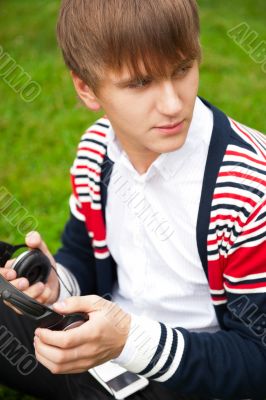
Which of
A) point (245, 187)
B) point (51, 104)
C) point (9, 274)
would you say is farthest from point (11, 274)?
point (51, 104)

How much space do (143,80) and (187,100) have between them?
111 millimetres

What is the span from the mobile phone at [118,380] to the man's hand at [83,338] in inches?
10.0

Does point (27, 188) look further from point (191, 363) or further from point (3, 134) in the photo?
point (191, 363)

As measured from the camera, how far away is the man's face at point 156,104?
152cm

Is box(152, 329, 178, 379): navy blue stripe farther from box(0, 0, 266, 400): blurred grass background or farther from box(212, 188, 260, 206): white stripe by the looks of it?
box(0, 0, 266, 400): blurred grass background

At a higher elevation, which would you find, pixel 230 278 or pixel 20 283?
pixel 20 283

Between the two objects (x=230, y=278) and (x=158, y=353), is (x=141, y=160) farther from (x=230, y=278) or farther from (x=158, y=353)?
(x=158, y=353)

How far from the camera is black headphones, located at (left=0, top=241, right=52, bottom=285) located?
67.8 inches

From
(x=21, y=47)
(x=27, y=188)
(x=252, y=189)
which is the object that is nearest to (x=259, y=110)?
(x=27, y=188)

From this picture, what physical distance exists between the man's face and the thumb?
38 cm

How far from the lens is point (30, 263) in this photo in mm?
1718

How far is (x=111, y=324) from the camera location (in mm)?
1483

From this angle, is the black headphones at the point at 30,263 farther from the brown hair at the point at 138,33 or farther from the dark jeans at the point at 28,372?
the brown hair at the point at 138,33

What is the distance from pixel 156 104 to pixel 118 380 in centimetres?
73
